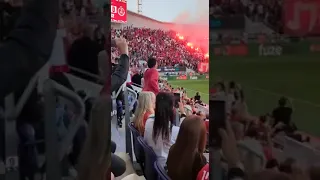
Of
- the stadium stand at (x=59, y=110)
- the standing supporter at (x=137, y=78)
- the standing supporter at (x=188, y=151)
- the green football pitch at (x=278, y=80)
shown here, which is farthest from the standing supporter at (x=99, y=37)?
the standing supporter at (x=188, y=151)

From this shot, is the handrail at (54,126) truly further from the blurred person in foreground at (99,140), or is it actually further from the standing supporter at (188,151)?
the standing supporter at (188,151)

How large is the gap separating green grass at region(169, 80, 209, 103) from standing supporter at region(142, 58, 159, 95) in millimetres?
103

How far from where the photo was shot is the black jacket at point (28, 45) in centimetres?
213

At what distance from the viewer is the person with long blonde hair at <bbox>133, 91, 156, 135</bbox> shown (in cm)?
295

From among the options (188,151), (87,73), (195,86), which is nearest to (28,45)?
(87,73)

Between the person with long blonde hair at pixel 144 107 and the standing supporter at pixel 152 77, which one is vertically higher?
the standing supporter at pixel 152 77

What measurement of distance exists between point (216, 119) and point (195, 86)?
0.43 meters

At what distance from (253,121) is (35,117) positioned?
1078 mm

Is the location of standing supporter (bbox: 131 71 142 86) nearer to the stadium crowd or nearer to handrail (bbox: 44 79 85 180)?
the stadium crowd

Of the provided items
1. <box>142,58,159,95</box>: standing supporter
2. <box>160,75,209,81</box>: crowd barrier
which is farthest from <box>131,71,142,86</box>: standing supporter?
<box>160,75,209,81</box>: crowd barrier

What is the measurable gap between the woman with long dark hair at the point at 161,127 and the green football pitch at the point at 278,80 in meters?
0.60

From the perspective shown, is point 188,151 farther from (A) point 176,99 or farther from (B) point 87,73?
(B) point 87,73

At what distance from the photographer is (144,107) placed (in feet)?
9.73

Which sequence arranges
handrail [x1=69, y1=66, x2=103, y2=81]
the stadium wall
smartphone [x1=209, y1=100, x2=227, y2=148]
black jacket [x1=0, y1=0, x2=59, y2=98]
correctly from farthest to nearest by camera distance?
the stadium wall < smartphone [x1=209, y1=100, x2=227, y2=148] < handrail [x1=69, y1=66, x2=103, y2=81] < black jacket [x1=0, y1=0, x2=59, y2=98]
